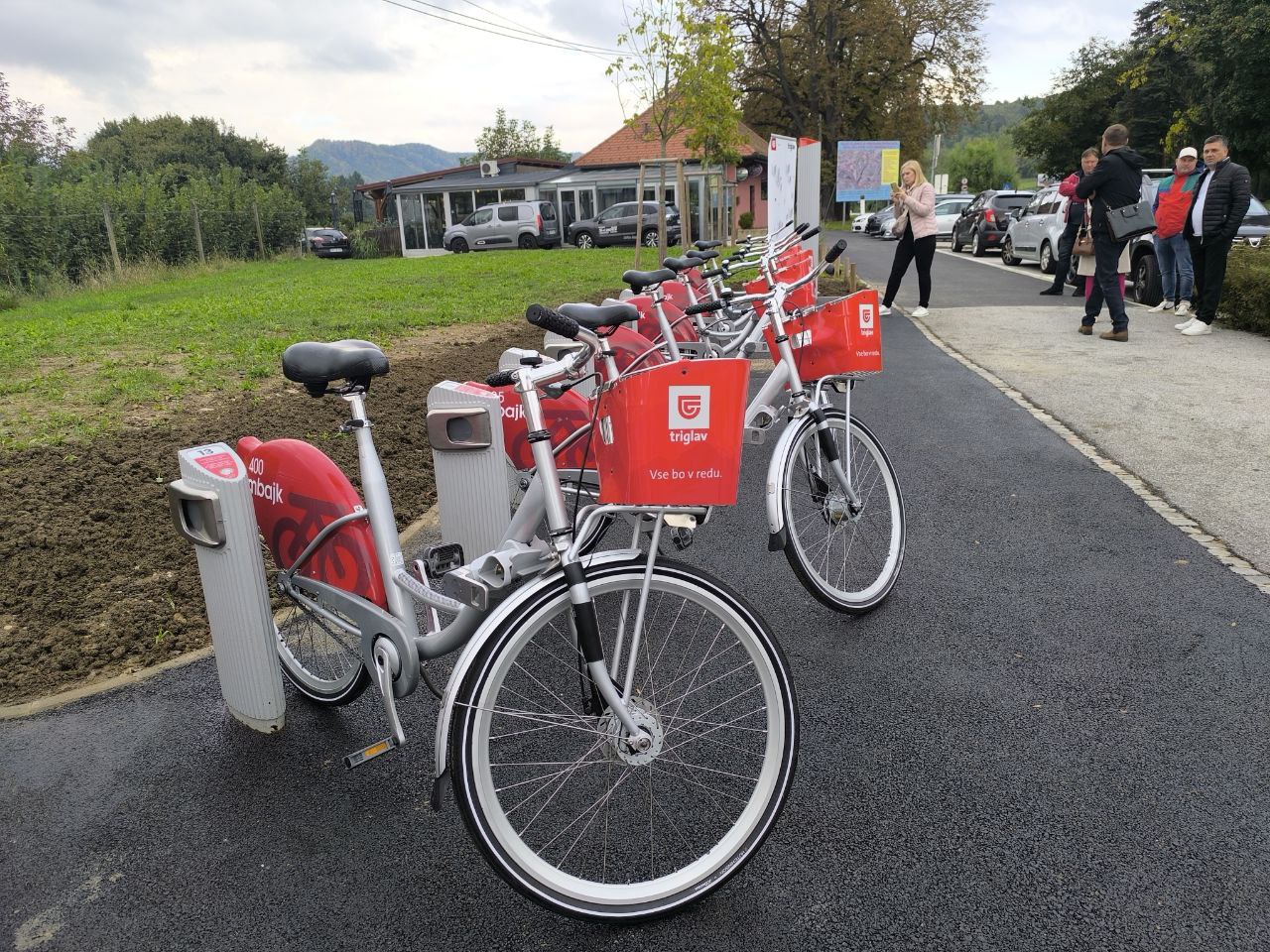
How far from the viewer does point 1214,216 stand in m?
10.5

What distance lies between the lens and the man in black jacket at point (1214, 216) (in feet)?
34.3

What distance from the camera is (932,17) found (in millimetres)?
46094

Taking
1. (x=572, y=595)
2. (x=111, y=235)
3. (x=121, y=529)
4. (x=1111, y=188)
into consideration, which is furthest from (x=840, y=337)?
(x=111, y=235)

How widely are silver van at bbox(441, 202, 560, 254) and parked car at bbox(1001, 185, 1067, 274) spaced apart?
56.1ft

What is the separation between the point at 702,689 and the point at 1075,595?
6.65 feet

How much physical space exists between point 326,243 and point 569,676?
33.9 m

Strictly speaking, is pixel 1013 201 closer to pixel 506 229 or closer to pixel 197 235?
pixel 506 229

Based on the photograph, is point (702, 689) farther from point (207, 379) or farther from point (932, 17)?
point (932, 17)

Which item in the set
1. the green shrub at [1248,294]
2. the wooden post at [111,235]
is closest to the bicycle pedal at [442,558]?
the green shrub at [1248,294]

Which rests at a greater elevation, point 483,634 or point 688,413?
point 688,413

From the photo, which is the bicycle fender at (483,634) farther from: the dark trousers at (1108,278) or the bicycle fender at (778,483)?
the dark trousers at (1108,278)

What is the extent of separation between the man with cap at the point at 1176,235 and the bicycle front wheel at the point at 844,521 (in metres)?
9.22

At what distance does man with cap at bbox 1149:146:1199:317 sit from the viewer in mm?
A: 11203

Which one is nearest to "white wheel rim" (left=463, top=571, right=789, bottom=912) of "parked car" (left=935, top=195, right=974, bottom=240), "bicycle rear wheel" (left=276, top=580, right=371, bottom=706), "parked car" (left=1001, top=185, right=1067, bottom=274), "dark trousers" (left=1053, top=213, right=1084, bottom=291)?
"bicycle rear wheel" (left=276, top=580, right=371, bottom=706)
